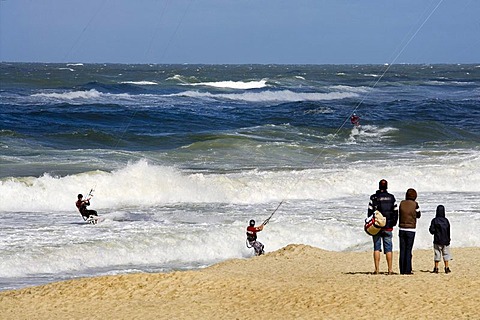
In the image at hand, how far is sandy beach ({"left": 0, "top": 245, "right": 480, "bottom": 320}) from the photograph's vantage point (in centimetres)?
1016

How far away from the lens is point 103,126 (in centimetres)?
4197

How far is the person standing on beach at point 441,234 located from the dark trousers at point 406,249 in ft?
1.61

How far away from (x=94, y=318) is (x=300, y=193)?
14.1m

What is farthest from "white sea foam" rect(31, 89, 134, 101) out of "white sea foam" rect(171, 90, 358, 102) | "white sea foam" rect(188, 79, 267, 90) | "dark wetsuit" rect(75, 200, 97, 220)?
"dark wetsuit" rect(75, 200, 97, 220)

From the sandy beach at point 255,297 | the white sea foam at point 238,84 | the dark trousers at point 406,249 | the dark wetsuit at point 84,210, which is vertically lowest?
the sandy beach at point 255,297

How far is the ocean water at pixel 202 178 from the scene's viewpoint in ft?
54.6

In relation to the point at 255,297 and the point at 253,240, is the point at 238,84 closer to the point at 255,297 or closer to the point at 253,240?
the point at 253,240

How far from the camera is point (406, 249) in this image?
487 inches

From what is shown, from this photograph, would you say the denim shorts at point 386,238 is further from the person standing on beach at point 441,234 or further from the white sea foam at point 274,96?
the white sea foam at point 274,96

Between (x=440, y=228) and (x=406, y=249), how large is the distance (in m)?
0.66

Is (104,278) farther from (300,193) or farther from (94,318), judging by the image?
(300,193)

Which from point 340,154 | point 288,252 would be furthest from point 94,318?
point 340,154

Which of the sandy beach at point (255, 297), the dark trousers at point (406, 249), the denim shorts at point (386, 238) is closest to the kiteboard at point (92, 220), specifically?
the sandy beach at point (255, 297)

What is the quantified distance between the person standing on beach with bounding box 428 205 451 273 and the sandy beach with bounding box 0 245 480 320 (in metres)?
0.25
